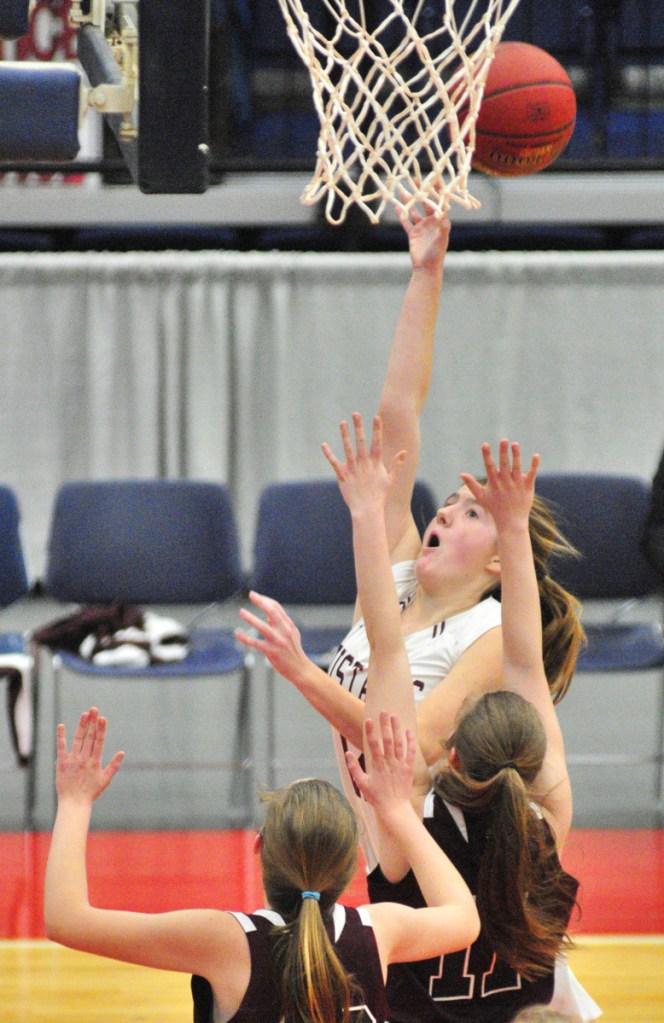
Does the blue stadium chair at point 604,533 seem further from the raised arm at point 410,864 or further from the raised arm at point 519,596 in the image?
the raised arm at point 410,864

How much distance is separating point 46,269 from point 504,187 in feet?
8.70

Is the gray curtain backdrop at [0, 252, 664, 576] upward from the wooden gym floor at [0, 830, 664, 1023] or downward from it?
upward

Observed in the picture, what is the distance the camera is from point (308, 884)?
195 cm

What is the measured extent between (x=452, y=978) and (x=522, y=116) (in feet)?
6.34

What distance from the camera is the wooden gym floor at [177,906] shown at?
3.16 m

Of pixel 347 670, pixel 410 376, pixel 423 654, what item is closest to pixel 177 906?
pixel 347 670

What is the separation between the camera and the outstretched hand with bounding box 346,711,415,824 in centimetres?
210

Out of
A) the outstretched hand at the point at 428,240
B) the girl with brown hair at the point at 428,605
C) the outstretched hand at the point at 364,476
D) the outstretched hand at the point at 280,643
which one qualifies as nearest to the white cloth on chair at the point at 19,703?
the girl with brown hair at the point at 428,605

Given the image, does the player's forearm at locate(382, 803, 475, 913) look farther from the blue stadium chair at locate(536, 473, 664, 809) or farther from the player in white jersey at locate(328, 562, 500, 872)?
the blue stadium chair at locate(536, 473, 664, 809)

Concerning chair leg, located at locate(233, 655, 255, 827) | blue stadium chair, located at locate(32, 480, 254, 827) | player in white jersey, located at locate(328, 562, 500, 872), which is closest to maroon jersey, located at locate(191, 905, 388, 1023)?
player in white jersey, located at locate(328, 562, 500, 872)

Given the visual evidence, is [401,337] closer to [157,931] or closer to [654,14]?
[157,931]

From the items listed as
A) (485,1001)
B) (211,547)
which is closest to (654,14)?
(211,547)

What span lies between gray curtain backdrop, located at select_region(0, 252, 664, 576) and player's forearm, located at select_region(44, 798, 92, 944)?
5.20m

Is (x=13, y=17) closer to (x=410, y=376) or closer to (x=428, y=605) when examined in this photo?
(x=410, y=376)
